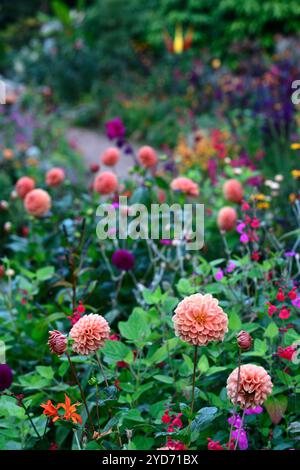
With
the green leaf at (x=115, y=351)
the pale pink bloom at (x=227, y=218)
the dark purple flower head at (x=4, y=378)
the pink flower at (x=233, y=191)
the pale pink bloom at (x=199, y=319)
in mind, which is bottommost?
the dark purple flower head at (x=4, y=378)

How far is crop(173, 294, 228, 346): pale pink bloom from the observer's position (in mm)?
1316

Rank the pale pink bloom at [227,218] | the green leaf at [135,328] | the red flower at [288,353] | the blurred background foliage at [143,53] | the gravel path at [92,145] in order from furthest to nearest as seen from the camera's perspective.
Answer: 1. the blurred background foliage at [143,53]
2. the gravel path at [92,145]
3. the pale pink bloom at [227,218]
4. the green leaf at [135,328]
5. the red flower at [288,353]

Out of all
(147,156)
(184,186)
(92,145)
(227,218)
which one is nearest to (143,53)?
(92,145)

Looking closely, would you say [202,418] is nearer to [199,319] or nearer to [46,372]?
[199,319]

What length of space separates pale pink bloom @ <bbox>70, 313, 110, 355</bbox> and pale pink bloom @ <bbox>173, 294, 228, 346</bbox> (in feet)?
0.57

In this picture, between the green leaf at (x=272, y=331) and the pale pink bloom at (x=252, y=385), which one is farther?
the green leaf at (x=272, y=331)

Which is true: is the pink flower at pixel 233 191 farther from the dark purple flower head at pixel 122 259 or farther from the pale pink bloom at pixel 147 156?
the dark purple flower head at pixel 122 259

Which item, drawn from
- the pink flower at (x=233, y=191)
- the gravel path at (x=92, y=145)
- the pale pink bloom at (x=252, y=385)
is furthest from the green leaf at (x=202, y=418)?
the gravel path at (x=92, y=145)

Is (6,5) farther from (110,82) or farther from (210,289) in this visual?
(210,289)

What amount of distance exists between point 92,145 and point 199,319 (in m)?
6.40

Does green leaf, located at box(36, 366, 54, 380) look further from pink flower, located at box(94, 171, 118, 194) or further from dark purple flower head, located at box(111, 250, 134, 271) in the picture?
pink flower, located at box(94, 171, 118, 194)

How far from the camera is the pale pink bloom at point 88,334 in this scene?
1.39 metres

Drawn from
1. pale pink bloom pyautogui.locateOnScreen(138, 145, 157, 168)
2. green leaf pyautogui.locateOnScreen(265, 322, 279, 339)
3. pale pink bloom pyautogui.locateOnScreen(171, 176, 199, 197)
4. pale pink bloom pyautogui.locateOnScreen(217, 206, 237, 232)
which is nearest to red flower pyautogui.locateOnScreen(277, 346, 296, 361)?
green leaf pyautogui.locateOnScreen(265, 322, 279, 339)

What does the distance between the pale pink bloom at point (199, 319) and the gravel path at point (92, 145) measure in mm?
4796
